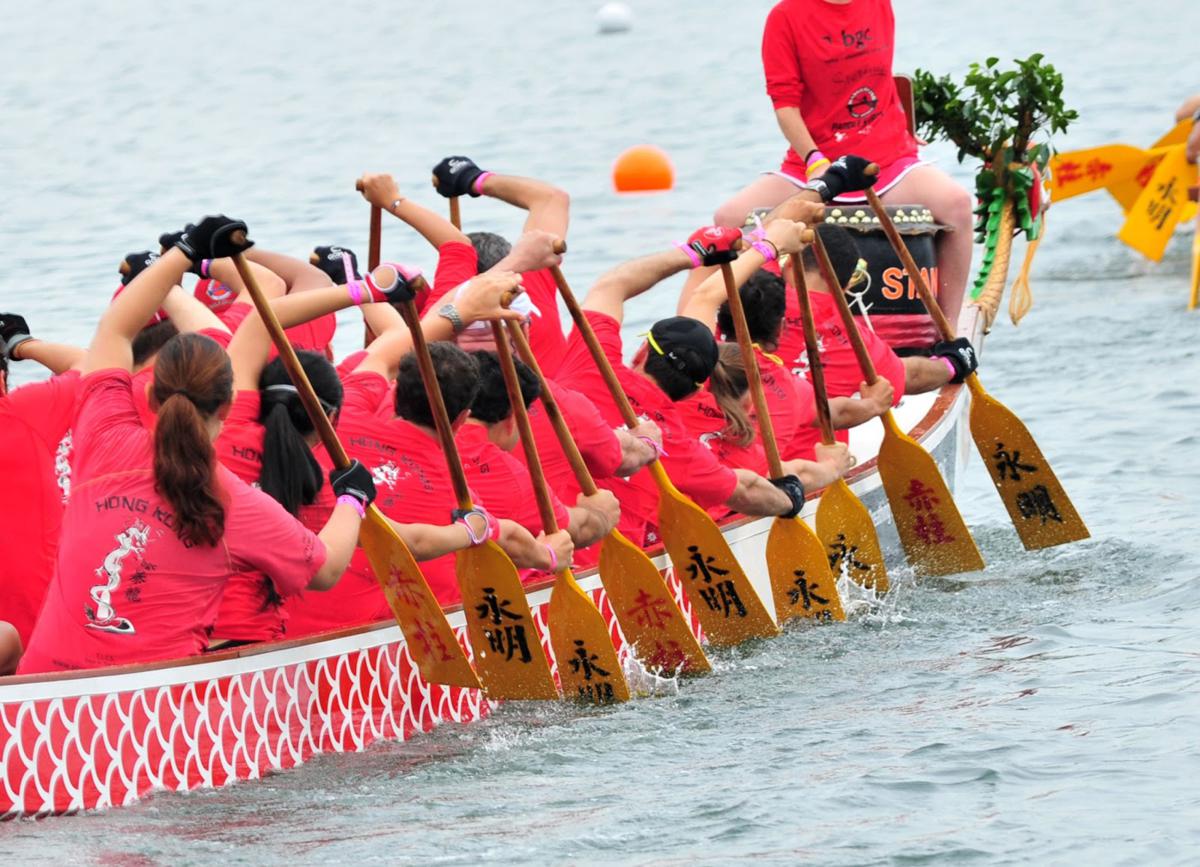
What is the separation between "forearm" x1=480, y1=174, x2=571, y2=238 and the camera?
290 inches

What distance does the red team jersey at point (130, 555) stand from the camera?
519cm

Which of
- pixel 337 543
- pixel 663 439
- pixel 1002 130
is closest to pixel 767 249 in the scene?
pixel 663 439

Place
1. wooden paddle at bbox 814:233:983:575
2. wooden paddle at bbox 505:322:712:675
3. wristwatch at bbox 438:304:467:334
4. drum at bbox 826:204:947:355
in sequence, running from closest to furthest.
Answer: wristwatch at bbox 438:304:467:334 < wooden paddle at bbox 505:322:712:675 < wooden paddle at bbox 814:233:983:575 < drum at bbox 826:204:947:355

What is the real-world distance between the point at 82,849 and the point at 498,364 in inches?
80.6

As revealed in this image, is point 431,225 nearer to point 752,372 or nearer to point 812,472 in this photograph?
point 752,372

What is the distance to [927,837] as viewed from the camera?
17.1 feet

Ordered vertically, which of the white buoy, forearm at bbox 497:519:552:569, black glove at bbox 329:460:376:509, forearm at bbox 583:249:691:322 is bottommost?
forearm at bbox 497:519:552:569

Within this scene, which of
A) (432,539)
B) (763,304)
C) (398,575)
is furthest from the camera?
(763,304)

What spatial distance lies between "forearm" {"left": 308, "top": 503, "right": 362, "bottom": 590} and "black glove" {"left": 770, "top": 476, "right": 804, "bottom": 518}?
2.15 m

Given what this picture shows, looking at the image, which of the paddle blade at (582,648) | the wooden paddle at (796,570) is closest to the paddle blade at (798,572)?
the wooden paddle at (796,570)

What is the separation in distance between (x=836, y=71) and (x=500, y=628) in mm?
3838

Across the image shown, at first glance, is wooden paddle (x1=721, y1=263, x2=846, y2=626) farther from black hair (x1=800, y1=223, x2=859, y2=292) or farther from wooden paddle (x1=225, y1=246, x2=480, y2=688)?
wooden paddle (x1=225, y1=246, x2=480, y2=688)

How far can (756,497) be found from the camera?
23.6 ft

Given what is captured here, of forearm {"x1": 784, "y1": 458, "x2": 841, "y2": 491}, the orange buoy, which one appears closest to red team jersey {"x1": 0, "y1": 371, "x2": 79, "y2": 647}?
forearm {"x1": 784, "y1": 458, "x2": 841, "y2": 491}
